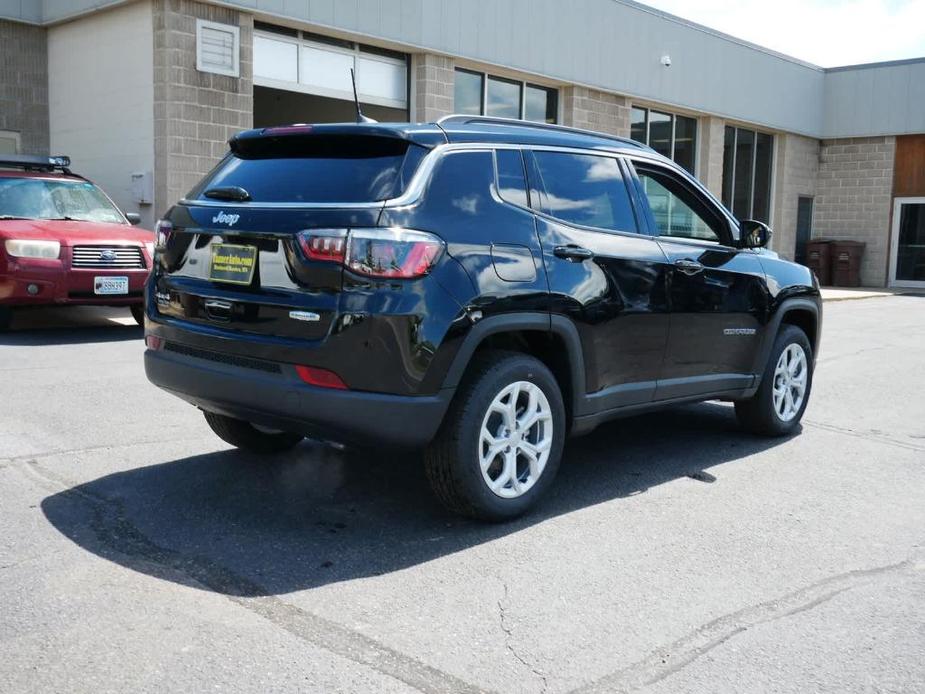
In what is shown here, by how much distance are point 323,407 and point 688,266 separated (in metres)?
2.49

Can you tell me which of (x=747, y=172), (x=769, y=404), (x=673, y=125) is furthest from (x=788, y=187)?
(x=769, y=404)

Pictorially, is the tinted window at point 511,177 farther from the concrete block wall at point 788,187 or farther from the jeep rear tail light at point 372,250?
the concrete block wall at point 788,187

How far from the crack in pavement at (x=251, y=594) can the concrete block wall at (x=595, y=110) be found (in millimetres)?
16335

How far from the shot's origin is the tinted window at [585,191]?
482 centimetres

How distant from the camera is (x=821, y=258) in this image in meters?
27.2

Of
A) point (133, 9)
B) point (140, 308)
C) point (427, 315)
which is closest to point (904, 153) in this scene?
point (133, 9)

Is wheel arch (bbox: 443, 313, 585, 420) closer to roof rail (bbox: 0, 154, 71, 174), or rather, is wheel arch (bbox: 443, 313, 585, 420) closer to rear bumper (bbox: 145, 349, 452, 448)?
rear bumper (bbox: 145, 349, 452, 448)

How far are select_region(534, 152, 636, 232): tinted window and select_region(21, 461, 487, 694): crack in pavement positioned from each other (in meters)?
2.25

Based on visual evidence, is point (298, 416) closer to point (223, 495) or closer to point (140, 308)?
point (223, 495)

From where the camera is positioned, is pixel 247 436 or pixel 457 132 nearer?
pixel 457 132

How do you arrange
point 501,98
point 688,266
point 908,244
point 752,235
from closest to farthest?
Result: point 688,266 < point 752,235 < point 501,98 < point 908,244

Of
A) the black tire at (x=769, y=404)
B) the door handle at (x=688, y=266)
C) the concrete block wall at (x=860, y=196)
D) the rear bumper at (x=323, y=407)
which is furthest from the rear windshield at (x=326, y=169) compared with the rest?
the concrete block wall at (x=860, y=196)

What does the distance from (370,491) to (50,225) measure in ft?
23.0

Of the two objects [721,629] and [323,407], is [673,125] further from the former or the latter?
[721,629]
